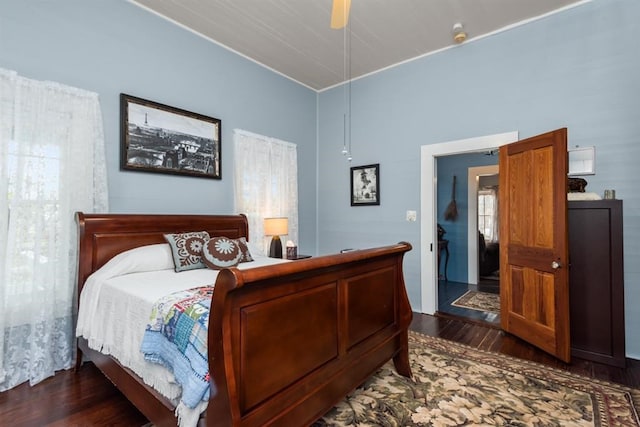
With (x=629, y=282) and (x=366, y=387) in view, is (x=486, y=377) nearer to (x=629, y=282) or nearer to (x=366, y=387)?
(x=366, y=387)

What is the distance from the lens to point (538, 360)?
2730 mm

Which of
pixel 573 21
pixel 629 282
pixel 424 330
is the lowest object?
pixel 424 330

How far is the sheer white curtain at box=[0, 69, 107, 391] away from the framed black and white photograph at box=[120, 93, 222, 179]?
314 millimetres

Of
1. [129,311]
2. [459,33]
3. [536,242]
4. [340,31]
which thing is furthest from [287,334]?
[459,33]

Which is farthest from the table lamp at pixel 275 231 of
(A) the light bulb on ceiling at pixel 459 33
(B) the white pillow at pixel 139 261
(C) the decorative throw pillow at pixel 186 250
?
(A) the light bulb on ceiling at pixel 459 33

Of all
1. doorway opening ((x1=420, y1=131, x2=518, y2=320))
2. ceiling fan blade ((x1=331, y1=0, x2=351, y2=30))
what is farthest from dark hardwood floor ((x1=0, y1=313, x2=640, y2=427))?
ceiling fan blade ((x1=331, y1=0, x2=351, y2=30))

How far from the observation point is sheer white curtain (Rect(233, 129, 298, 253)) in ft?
13.0

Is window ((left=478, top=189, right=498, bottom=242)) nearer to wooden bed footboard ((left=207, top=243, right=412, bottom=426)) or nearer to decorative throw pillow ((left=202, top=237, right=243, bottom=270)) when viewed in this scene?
wooden bed footboard ((left=207, top=243, right=412, bottom=426))

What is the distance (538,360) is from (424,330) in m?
1.05

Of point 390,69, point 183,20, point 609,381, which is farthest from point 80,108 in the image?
point 609,381

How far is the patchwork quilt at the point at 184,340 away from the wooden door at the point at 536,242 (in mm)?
2895

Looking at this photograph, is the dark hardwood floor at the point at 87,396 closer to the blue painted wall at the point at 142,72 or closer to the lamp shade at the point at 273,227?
the blue painted wall at the point at 142,72

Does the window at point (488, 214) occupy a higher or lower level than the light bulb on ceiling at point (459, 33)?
lower

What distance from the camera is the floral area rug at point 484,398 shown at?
75.4 inches
